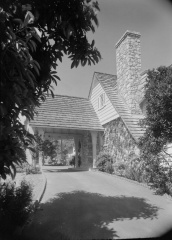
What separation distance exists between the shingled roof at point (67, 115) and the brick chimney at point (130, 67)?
12.0 ft

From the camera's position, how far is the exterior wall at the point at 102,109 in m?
16.2

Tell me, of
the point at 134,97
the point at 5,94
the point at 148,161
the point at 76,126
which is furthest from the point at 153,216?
the point at 76,126

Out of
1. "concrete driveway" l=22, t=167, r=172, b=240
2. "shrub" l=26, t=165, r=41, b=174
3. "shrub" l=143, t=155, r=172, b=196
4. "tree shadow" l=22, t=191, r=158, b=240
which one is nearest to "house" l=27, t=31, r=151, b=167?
"shrub" l=26, t=165, r=41, b=174

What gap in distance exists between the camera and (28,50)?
3605 mm

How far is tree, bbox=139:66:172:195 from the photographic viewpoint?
28.6 ft

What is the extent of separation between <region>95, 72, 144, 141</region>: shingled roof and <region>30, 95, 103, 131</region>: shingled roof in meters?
2.84

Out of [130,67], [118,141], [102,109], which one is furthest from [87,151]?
[130,67]

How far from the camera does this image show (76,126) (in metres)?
17.3

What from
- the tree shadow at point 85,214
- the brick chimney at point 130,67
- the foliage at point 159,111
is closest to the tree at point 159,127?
the foliage at point 159,111

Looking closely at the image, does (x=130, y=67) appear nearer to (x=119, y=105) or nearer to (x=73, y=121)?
(x=119, y=105)

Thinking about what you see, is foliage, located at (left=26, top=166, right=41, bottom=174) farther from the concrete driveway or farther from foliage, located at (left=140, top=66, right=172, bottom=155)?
foliage, located at (left=140, top=66, right=172, bottom=155)

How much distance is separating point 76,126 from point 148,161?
27.4 ft

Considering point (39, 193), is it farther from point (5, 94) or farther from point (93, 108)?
point (93, 108)

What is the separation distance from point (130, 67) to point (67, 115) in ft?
20.2
